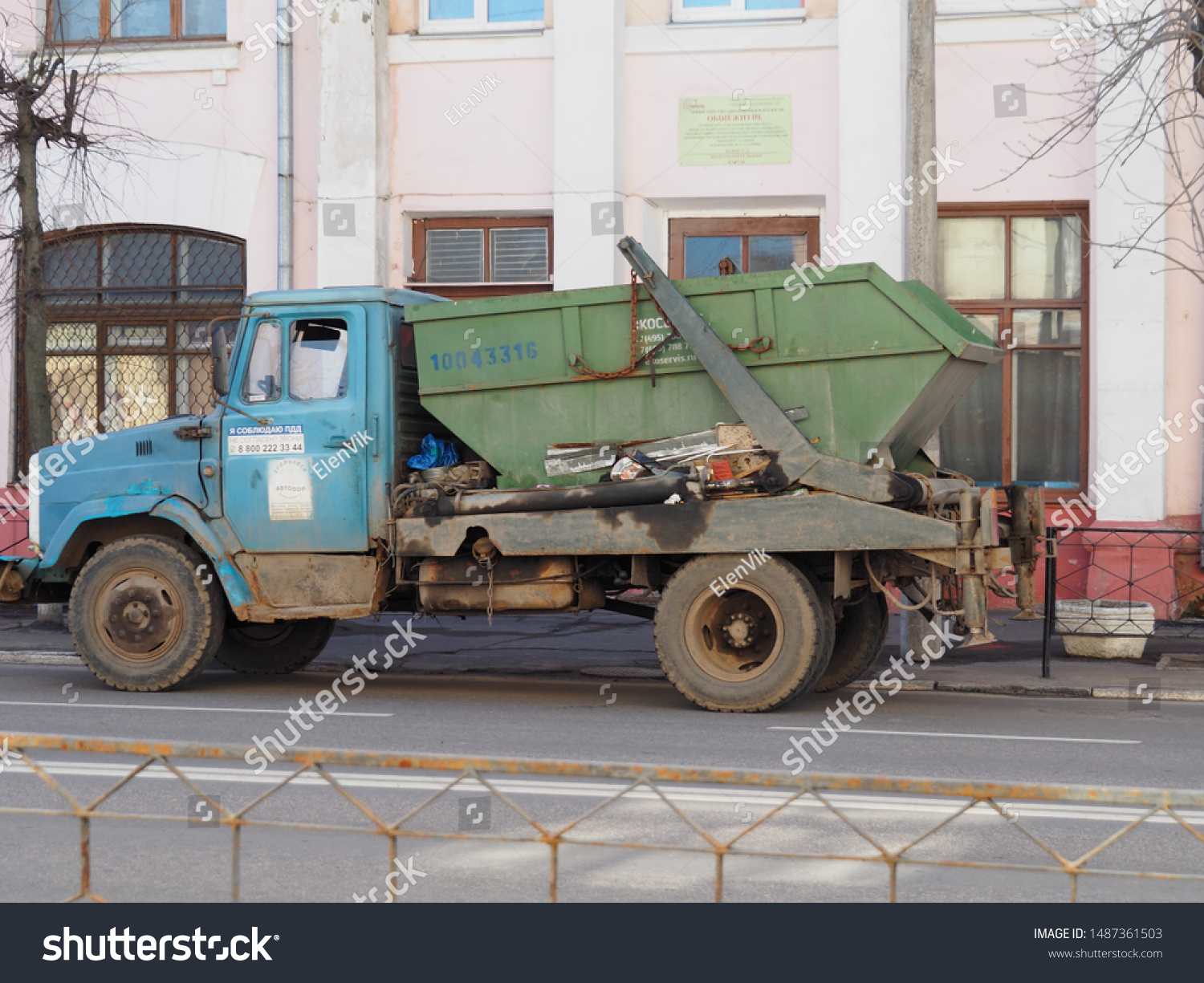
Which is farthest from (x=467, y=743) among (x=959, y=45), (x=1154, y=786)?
(x=959, y=45)

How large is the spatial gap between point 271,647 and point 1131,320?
880cm

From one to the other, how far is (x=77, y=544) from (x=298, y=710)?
2.29 metres

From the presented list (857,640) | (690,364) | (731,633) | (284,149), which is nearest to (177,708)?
(731,633)

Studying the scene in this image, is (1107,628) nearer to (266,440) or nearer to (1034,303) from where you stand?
(1034,303)

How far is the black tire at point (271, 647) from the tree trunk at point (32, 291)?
3.42 metres

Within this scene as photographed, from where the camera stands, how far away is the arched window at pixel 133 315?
16875mm

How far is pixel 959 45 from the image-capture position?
49.5 ft

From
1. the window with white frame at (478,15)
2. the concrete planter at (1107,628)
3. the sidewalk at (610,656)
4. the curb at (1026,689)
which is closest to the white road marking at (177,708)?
the sidewalk at (610,656)

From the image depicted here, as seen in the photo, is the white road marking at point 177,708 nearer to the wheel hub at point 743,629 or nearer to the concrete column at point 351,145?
the wheel hub at point 743,629

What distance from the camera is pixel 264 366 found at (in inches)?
395

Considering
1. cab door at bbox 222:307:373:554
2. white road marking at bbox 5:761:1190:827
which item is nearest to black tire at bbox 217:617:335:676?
cab door at bbox 222:307:373:554

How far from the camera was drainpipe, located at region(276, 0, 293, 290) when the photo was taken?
16.3 metres

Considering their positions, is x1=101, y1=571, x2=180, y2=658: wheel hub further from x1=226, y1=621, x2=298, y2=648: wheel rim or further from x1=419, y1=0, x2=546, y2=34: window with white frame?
x1=419, y1=0, x2=546, y2=34: window with white frame
